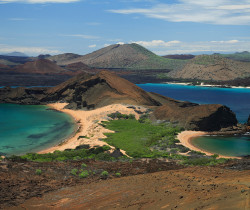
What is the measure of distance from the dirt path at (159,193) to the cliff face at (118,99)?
111 feet

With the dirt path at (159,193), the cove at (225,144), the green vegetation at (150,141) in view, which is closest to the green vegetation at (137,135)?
the green vegetation at (150,141)

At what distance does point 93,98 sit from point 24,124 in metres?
24.0

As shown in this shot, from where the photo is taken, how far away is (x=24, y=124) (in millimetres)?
60594

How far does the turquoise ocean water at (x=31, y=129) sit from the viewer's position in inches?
1724

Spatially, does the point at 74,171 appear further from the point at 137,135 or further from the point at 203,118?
the point at 203,118

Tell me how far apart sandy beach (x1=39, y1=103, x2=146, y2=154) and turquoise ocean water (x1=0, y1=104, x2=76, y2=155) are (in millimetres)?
1971

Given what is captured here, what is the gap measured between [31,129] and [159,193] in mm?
44162

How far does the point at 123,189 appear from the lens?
18.2m

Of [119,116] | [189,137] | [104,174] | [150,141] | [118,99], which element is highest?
[118,99]

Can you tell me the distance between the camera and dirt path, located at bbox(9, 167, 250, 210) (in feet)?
43.2

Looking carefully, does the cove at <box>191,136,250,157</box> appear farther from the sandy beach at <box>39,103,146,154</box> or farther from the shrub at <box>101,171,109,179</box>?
the shrub at <box>101,171,109,179</box>

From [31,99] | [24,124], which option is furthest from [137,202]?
[31,99]

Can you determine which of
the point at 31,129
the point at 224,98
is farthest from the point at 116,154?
the point at 224,98

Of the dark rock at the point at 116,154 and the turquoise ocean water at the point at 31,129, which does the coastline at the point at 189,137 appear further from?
the turquoise ocean water at the point at 31,129
